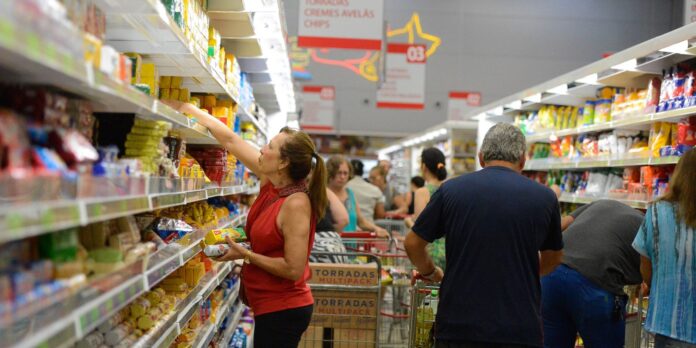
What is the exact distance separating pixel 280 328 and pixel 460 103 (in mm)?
→ 13263

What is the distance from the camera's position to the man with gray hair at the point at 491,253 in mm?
2699

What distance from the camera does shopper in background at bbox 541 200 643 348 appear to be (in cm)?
362

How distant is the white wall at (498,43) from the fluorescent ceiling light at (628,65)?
13.0m

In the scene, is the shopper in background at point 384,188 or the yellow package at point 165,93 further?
the shopper in background at point 384,188

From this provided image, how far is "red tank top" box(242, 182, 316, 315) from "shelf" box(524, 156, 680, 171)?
2538mm

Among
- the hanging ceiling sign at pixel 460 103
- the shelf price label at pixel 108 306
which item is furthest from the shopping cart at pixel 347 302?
the hanging ceiling sign at pixel 460 103

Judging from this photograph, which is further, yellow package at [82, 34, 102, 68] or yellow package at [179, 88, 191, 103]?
yellow package at [179, 88, 191, 103]

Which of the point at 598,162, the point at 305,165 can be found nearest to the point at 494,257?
the point at 305,165

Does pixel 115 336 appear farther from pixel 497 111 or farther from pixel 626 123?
pixel 497 111

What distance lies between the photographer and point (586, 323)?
3646 mm

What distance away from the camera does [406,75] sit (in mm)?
12484

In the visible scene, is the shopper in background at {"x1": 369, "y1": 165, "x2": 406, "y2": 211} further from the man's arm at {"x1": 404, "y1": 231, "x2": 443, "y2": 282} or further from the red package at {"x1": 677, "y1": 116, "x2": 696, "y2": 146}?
the man's arm at {"x1": 404, "y1": 231, "x2": 443, "y2": 282}

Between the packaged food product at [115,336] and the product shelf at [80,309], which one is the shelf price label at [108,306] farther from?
the packaged food product at [115,336]

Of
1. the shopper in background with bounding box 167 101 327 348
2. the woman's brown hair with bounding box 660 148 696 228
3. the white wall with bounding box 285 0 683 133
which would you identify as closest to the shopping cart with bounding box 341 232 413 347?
the shopper in background with bounding box 167 101 327 348
